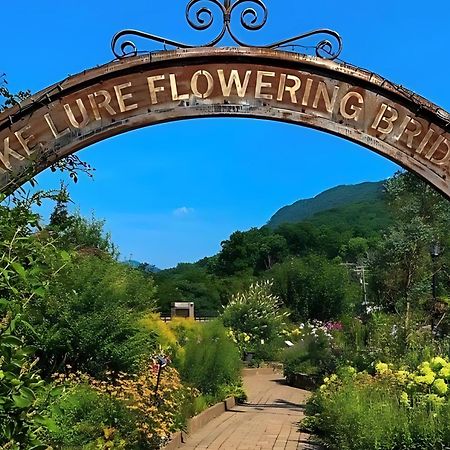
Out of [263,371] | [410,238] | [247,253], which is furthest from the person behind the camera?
[247,253]

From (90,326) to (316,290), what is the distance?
87.6ft

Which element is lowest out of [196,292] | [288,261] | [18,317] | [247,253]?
[18,317]

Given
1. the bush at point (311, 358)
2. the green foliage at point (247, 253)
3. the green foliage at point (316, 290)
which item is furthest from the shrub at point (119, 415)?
the green foliage at point (247, 253)

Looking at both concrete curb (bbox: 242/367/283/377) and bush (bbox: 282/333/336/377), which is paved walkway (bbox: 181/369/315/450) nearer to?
bush (bbox: 282/333/336/377)

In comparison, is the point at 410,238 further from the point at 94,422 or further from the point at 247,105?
the point at 247,105

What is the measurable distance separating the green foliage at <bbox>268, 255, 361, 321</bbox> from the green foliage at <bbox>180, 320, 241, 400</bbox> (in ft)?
66.4

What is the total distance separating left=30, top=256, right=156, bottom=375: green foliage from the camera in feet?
32.1

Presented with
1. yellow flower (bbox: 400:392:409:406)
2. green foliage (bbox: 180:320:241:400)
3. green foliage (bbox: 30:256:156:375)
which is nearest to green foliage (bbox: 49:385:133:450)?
green foliage (bbox: 30:256:156:375)

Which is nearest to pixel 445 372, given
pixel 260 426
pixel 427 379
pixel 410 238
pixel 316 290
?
pixel 427 379

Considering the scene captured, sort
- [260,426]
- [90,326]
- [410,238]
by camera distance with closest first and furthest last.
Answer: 1. [90,326]
2. [260,426]
3. [410,238]

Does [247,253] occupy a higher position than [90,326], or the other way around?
[247,253]

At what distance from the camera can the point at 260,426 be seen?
11.7 metres

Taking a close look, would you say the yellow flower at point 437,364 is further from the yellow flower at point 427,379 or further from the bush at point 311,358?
the bush at point 311,358

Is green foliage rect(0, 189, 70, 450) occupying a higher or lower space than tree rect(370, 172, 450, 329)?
lower
